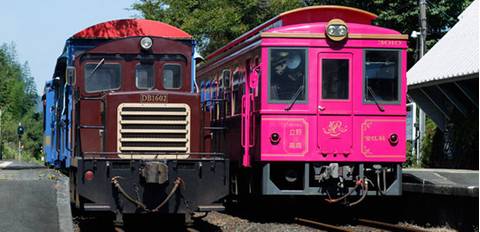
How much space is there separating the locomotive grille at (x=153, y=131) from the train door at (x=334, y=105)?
299 centimetres

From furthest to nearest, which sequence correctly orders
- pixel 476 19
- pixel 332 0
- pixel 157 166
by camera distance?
pixel 332 0 < pixel 476 19 < pixel 157 166

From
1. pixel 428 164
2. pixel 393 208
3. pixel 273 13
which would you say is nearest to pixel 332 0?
pixel 273 13

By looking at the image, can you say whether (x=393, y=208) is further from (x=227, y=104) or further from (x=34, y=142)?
(x=34, y=142)

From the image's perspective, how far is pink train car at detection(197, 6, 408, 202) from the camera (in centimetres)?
1567

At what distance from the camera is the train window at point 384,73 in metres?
16.0

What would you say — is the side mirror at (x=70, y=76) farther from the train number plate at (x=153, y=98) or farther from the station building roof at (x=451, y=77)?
the station building roof at (x=451, y=77)

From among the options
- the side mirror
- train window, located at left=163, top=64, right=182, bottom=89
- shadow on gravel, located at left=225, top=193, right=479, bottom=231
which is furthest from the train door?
the side mirror

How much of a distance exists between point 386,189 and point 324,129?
1.54 meters

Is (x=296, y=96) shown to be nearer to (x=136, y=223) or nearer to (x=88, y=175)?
(x=136, y=223)

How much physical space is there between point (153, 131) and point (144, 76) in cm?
134

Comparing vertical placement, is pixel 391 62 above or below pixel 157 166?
above

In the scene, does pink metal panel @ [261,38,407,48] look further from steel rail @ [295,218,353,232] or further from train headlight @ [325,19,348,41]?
steel rail @ [295,218,353,232]

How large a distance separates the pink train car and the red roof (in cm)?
154

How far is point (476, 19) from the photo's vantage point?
92.0 feet
